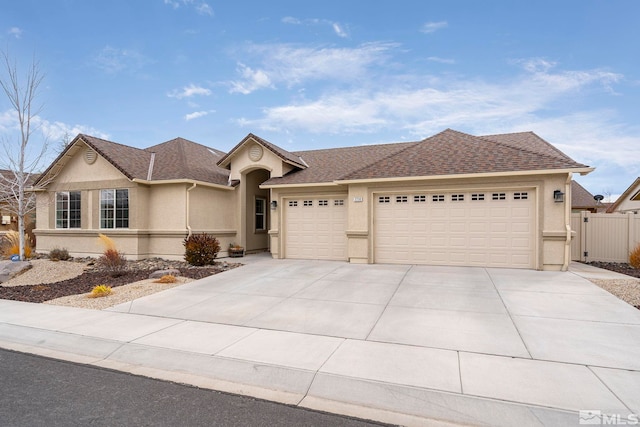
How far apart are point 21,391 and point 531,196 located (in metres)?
13.3

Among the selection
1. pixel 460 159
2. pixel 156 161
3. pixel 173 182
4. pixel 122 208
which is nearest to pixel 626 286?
pixel 460 159

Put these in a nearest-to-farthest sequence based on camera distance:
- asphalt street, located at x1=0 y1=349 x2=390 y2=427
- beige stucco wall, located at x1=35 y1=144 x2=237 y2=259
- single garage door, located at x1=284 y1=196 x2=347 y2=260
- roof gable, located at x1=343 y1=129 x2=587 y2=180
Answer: asphalt street, located at x1=0 y1=349 x2=390 y2=427 → roof gable, located at x1=343 y1=129 x2=587 y2=180 → single garage door, located at x1=284 y1=196 x2=347 y2=260 → beige stucco wall, located at x1=35 y1=144 x2=237 y2=259

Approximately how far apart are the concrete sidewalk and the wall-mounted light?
2.82m

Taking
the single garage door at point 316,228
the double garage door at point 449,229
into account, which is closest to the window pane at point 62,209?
the single garage door at point 316,228

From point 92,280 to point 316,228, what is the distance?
8.13 metres

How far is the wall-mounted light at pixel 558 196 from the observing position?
11078 millimetres

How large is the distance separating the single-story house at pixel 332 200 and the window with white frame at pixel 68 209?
0.06m

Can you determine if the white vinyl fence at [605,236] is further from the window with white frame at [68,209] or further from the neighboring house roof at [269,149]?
the window with white frame at [68,209]

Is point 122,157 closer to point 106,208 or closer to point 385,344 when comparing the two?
point 106,208

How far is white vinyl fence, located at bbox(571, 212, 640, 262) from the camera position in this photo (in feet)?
44.9

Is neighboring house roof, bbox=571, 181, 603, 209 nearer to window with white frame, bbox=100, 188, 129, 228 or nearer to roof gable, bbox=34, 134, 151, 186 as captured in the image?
roof gable, bbox=34, 134, 151, 186

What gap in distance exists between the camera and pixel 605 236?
14031 mm

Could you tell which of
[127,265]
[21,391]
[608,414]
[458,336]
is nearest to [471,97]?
[458,336]

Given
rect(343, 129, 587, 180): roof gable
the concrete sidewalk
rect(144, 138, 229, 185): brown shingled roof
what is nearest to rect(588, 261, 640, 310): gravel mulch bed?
the concrete sidewalk
